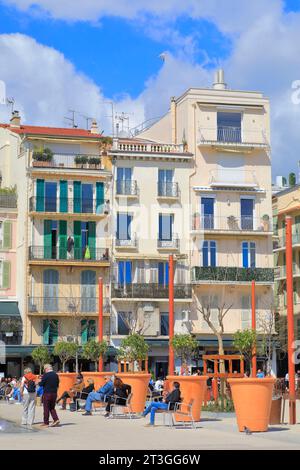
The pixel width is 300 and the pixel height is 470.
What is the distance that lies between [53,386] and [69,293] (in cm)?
3528

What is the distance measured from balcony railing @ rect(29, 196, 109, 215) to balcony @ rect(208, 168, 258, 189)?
705cm

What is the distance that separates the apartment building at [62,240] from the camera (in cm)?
5681

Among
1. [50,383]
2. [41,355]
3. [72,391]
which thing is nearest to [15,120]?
[41,355]

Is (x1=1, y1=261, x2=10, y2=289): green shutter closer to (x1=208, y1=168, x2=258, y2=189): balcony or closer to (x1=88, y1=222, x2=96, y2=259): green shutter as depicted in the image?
(x1=88, y1=222, x2=96, y2=259): green shutter

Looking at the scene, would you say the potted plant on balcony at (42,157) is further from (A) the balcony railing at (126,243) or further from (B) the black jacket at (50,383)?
(B) the black jacket at (50,383)

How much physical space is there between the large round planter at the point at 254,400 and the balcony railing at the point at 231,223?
3923 centimetres

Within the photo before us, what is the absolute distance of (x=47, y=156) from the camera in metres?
58.6

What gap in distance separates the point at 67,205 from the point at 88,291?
5.35 meters

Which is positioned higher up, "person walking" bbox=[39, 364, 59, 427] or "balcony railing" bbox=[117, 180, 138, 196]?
"balcony railing" bbox=[117, 180, 138, 196]

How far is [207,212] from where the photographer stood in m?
59.8

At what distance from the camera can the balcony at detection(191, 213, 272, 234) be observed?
59.1 metres

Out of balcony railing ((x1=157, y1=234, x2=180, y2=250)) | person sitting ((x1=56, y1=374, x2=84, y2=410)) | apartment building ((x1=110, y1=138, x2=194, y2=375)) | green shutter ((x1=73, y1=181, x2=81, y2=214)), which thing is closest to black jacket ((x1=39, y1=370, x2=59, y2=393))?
person sitting ((x1=56, y1=374, x2=84, y2=410))
